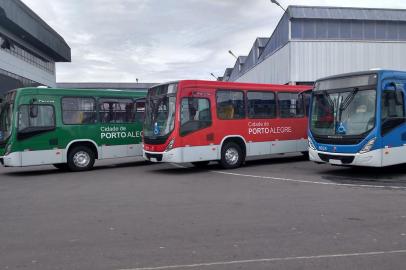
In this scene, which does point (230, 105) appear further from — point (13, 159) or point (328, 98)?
point (13, 159)

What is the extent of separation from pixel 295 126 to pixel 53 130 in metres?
8.22

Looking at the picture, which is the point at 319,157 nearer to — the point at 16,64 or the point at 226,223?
the point at 226,223

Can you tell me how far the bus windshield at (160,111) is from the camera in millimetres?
15250

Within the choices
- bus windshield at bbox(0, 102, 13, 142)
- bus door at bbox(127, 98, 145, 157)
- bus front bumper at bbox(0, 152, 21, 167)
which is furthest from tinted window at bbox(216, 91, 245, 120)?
bus windshield at bbox(0, 102, 13, 142)

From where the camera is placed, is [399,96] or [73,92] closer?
[399,96]

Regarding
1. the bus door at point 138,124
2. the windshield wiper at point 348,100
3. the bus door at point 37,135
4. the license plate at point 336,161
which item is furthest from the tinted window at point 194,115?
the bus door at point 37,135

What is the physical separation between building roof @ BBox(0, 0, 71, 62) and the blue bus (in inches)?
1385

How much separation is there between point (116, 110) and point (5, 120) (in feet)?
12.0

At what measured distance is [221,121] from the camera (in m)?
16.0

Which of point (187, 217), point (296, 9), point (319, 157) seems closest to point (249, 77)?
point (296, 9)

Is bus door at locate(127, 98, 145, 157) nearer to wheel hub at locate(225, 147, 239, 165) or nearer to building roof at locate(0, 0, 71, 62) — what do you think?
wheel hub at locate(225, 147, 239, 165)

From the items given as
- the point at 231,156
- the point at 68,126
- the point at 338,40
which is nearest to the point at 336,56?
the point at 338,40

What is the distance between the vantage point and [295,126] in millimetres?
18250

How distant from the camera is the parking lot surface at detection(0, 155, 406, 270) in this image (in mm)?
5992
